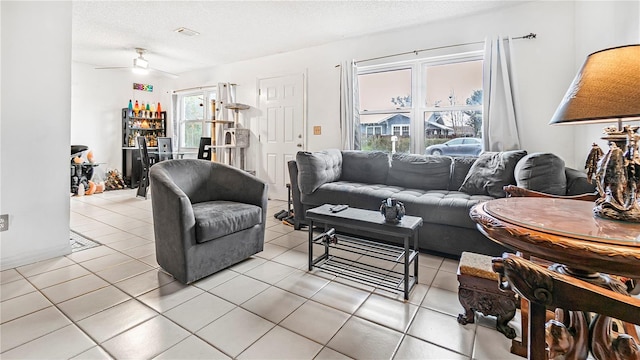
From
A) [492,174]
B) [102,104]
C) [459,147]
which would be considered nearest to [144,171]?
[102,104]

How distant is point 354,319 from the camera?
167 centimetres

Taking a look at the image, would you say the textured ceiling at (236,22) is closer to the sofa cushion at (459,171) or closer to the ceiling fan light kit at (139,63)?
the ceiling fan light kit at (139,63)

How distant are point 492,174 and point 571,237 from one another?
212 cm

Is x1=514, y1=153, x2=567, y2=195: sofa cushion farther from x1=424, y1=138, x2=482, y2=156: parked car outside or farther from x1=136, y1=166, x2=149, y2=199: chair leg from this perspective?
x1=136, y1=166, x2=149, y2=199: chair leg

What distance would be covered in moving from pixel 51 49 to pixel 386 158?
3.28 meters

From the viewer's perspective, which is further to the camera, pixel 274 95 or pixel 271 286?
pixel 274 95

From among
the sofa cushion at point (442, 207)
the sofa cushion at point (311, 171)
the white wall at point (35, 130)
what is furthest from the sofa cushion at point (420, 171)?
the white wall at point (35, 130)

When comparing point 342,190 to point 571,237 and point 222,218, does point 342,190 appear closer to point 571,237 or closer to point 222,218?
point 222,218

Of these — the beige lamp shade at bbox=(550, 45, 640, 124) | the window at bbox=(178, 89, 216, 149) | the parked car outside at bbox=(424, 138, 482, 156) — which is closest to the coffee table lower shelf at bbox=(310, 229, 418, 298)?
the beige lamp shade at bbox=(550, 45, 640, 124)

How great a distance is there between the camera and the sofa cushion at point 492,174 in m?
2.68

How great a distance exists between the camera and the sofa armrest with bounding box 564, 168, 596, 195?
2197 mm

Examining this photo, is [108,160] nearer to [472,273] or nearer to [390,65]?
[390,65]

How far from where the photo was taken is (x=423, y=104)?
3.86 metres

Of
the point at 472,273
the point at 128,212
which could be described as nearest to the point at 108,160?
the point at 128,212
